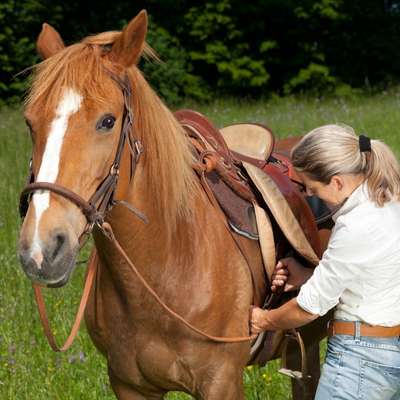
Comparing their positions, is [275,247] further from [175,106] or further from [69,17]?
[69,17]

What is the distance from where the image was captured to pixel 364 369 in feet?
9.71

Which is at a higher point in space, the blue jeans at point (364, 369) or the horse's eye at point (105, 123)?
the horse's eye at point (105, 123)

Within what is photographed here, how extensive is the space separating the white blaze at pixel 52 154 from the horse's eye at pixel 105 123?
90 millimetres

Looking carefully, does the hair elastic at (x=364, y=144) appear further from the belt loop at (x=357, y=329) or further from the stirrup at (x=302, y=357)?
the stirrup at (x=302, y=357)

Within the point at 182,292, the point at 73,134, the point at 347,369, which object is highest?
the point at 73,134

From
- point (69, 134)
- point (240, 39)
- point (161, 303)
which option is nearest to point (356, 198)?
point (161, 303)

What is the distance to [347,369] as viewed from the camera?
2980 millimetres

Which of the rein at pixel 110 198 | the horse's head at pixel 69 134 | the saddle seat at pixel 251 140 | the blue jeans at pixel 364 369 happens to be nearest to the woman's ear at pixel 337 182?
the blue jeans at pixel 364 369

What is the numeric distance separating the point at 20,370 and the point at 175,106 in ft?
51.0

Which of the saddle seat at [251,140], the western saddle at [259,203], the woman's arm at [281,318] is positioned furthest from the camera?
the saddle seat at [251,140]

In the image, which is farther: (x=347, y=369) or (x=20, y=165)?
(x=20, y=165)

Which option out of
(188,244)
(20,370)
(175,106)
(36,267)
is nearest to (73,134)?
(36,267)

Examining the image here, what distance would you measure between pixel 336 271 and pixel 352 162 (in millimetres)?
411

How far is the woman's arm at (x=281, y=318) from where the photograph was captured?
305cm
